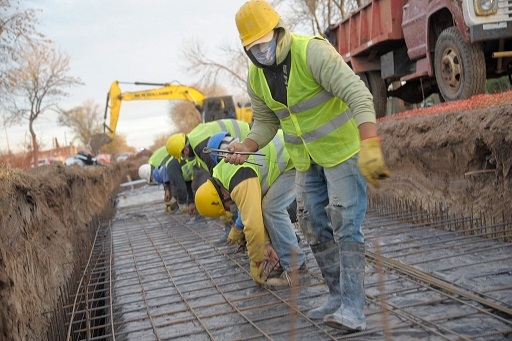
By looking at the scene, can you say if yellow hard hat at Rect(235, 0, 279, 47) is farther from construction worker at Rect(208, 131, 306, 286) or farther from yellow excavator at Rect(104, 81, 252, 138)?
yellow excavator at Rect(104, 81, 252, 138)

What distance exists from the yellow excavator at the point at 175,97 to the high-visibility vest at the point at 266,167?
547 inches

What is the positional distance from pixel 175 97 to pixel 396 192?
43.2 feet

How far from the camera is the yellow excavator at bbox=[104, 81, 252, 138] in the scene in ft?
59.8

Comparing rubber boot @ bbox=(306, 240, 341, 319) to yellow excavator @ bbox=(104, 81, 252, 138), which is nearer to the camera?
rubber boot @ bbox=(306, 240, 341, 319)

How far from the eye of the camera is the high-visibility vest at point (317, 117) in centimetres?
302

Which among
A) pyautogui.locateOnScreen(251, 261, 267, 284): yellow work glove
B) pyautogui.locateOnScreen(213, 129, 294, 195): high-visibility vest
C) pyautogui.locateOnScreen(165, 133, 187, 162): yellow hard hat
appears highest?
pyautogui.locateOnScreen(165, 133, 187, 162): yellow hard hat

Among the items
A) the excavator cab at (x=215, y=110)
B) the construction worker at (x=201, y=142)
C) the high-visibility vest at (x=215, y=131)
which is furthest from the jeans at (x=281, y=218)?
the excavator cab at (x=215, y=110)

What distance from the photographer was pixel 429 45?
752cm

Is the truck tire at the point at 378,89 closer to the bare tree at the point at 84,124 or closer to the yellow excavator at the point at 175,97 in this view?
the yellow excavator at the point at 175,97

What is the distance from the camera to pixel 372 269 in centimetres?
434

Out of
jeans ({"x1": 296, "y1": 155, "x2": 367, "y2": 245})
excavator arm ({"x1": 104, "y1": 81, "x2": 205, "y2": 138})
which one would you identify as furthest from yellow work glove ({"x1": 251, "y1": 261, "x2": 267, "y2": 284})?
excavator arm ({"x1": 104, "y1": 81, "x2": 205, "y2": 138})

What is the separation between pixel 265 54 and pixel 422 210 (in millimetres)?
3727

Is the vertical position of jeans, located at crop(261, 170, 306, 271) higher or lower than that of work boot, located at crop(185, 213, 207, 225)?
higher

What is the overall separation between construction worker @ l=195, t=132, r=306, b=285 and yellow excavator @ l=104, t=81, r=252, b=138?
13.8 m
